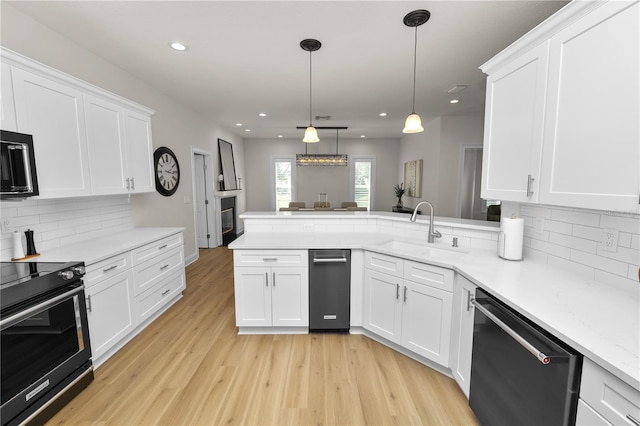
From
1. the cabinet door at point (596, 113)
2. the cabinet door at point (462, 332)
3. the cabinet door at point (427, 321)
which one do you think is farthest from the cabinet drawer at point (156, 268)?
the cabinet door at point (596, 113)

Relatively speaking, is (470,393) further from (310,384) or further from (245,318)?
(245,318)

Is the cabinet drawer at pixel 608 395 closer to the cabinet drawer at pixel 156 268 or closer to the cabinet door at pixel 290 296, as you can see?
the cabinet door at pixel 290 296

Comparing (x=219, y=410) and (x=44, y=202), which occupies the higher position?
(x=44, y=202)

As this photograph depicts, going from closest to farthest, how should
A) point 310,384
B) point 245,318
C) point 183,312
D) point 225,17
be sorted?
1. point 310,384
2. point 225,17
3. point 245,318
4. point 183,312

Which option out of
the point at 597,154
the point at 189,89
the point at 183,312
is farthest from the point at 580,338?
the point at 189,89

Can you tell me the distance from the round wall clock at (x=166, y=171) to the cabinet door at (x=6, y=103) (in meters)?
2.01

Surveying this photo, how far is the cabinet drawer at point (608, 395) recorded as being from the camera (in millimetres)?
818

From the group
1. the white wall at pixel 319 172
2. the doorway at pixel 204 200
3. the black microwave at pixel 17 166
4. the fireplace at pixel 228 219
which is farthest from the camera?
the white wall at pixel 319 172

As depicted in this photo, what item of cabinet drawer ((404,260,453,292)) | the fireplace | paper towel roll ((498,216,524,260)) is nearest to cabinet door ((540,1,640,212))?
paper towel roll ((498,216,524,260))

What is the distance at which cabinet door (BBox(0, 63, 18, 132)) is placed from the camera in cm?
165

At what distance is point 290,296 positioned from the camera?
8.20ft

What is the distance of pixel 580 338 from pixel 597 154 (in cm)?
83

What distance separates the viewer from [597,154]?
3.96ft

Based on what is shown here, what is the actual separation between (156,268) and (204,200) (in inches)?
120
